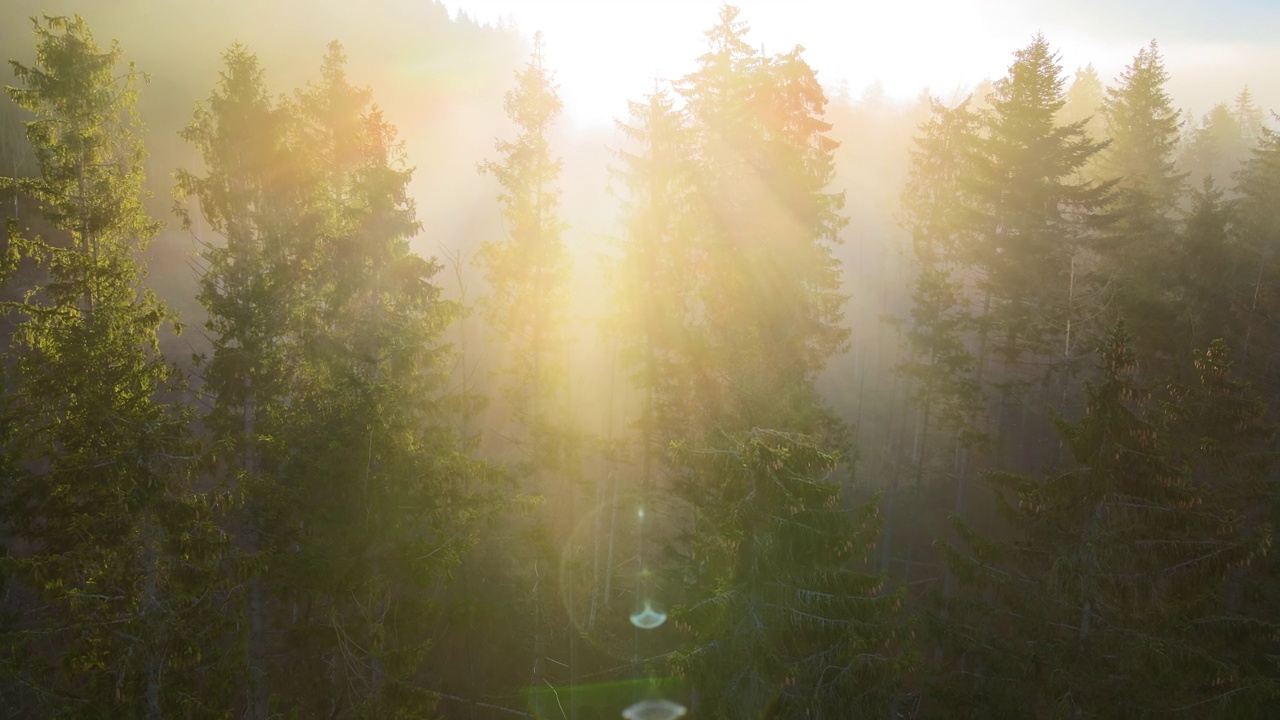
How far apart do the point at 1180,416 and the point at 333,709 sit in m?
21.6

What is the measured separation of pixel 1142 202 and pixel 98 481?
3261 centimetres

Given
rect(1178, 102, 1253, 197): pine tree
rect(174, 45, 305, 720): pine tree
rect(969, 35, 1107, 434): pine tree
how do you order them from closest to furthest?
rect(174, 45, 305, 720): pine tree, rect(969, 35, 1107, 434): pine tree, rect(1178, 102, 1253, 197): pine tree

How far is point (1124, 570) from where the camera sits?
10969 millimetres

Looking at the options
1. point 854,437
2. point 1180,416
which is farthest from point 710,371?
point 854,437

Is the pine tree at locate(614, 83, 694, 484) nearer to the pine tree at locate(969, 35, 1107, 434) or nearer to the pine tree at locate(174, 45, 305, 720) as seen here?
the pine tree at locate(174, 45, 305, 720)

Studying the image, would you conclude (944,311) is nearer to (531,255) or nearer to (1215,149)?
(531,255)

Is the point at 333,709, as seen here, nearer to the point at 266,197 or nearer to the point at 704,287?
the point at 266,197

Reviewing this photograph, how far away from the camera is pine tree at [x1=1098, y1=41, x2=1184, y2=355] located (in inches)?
786

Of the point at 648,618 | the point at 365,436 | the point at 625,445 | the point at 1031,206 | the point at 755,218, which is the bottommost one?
the point at 648,618

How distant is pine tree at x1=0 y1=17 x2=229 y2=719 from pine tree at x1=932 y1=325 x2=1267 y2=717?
15403mm

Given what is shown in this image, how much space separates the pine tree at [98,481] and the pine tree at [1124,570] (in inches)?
606

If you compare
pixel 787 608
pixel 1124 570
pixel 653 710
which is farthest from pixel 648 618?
pixel 1124 570

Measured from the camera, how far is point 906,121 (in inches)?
2249

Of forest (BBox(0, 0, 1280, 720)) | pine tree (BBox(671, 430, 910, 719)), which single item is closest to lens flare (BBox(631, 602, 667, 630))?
forest (BBox(0, 0, 1280, 720))
